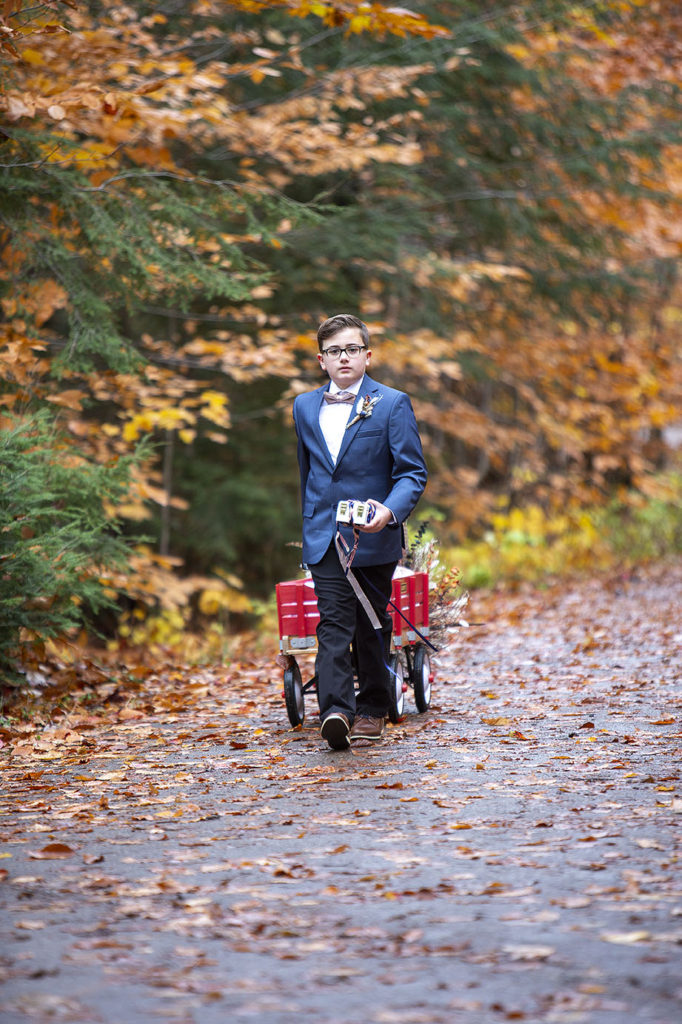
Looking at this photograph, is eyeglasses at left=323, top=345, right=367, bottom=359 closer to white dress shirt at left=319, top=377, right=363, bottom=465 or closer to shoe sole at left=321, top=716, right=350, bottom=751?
white dress shirt at left=319, top=377, right=363, bottom=465

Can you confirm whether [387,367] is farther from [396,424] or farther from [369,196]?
[396,424]

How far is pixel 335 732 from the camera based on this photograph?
5.72 m

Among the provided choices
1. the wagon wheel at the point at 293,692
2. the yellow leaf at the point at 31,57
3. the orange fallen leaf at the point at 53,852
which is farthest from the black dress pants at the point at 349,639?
the yellow leaf at the point at 31,57

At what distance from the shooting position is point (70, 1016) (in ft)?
9.61

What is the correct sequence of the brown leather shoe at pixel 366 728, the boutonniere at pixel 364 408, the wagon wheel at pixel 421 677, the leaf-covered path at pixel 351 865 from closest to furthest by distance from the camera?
the leaf-covered path at pixel 351 865
the boutonniere at pixel 364 408
the brown leather shoe at pixel 366 728
the wagon wheel at pixel 421 677

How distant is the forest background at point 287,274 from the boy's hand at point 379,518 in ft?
7.74

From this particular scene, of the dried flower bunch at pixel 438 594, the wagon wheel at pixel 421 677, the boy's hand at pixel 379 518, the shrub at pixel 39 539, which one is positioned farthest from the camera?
the dried flower bunch at pixel 438 594

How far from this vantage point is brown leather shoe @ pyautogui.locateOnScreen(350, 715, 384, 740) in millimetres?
6102

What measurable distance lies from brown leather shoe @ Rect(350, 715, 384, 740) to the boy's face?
1708 millimetres

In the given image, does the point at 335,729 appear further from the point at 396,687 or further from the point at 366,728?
the point at 396,687

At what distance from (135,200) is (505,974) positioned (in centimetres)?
661

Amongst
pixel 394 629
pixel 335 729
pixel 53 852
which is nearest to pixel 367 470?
pixel 394 629

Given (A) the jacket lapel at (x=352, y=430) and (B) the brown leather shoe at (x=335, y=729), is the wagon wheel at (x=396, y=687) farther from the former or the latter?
(A) the jacket lapel at (x=352, y=430)

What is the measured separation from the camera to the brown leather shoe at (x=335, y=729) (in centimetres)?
567
